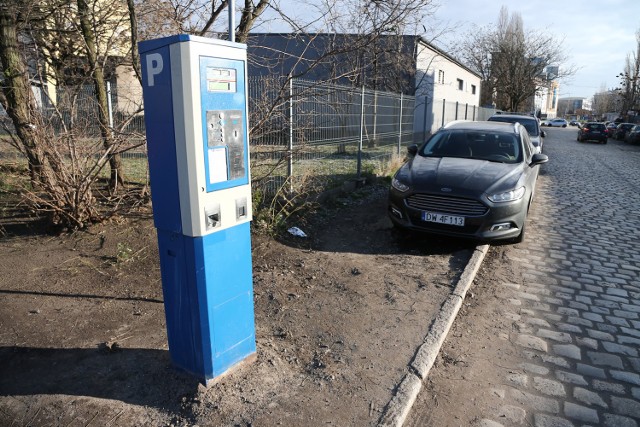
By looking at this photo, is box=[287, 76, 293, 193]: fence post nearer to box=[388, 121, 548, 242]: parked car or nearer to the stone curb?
box=[388, 121, 548, 242]: parked car

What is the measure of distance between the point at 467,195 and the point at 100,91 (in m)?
5.61

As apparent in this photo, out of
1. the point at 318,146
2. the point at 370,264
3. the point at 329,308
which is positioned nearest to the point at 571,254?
the point at 370,264

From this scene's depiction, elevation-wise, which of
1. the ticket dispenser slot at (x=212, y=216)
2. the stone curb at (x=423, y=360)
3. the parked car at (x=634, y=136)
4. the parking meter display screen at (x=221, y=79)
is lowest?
the stone curb at (x=423, y=360)

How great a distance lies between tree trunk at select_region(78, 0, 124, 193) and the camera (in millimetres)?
5777

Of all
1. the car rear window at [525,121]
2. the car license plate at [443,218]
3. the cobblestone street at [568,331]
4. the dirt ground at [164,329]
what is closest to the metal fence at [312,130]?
the dirt ground at [164,329]

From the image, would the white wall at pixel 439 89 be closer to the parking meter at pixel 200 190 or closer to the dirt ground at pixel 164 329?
the dirt ground at pixel 164 329

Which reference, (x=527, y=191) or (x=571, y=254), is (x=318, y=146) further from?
(x=571, y=254)

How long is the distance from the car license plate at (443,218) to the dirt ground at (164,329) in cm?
42

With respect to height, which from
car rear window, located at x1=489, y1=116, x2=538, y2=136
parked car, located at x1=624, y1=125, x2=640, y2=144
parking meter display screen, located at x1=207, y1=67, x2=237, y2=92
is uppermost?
parking meter display screen, located at x1=207, y1=67, x2=237, y2=92

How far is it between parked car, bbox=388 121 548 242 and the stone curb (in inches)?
40.0

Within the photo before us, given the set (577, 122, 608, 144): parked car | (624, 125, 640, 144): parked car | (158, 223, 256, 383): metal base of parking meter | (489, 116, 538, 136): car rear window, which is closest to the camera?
(158, 223, 256, 383): metal base of parking meter

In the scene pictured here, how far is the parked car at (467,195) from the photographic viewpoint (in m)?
5.79

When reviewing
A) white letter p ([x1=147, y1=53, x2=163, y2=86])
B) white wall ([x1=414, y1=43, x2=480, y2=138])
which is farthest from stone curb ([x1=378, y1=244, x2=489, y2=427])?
white wall ([x1=414, y1=43, x2=480, y2=138])

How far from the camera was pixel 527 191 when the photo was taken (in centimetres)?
625
